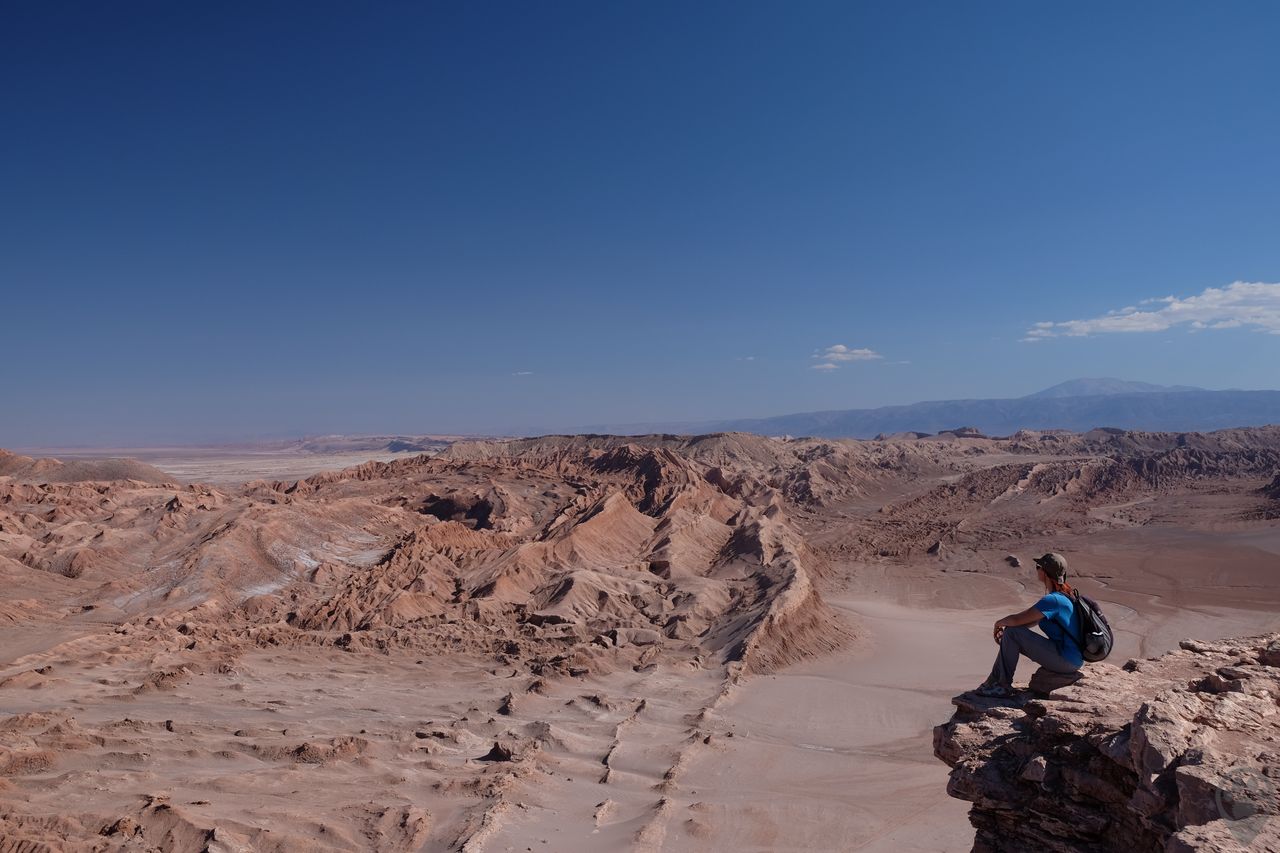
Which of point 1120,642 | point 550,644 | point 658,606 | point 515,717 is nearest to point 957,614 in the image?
point 1120,642

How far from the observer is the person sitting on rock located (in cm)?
586

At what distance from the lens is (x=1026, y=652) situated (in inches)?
238

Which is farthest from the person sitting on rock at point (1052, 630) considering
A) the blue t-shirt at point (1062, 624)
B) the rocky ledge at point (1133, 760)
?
the rocky ledge at point (1133, 760)

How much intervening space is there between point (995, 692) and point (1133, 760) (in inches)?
73.6

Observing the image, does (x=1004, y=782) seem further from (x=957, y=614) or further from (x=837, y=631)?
(x=957, y=614)

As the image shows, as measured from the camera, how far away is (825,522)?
154ft

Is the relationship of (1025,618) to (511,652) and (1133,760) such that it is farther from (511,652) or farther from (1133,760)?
(511,652)

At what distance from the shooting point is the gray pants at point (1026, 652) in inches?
235

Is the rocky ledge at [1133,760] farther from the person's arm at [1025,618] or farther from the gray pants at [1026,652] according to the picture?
the person's arm at [1025,618]

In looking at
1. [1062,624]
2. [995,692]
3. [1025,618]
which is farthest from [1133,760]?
[995,692]

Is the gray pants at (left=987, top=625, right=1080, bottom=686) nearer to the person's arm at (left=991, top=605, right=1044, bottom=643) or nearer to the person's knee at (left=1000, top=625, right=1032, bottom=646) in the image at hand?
the person's knee at (left=1000, top=625, right=1032, bottom=646)

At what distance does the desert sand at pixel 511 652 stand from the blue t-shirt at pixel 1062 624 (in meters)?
5.30

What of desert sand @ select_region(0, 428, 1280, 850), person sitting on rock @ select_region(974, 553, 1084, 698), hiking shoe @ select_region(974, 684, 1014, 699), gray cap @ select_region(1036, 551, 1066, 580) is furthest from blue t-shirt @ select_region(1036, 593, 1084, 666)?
desert sand @ select_region(0, 428, 1280, 850)

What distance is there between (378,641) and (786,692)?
994 cm
